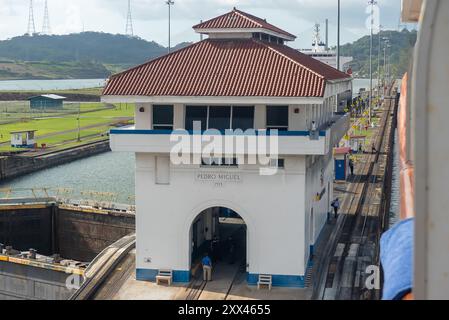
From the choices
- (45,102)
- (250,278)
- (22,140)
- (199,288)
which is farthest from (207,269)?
(45,102)

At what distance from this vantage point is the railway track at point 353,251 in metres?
20.1

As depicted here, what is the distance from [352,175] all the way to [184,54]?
2385 cm

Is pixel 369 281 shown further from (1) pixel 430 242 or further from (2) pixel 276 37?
(1) pixel 430 242

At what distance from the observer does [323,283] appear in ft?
68.6

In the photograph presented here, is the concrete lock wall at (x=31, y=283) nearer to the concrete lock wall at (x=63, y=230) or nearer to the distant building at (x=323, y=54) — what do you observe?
the concrete lock wall at (x=63, y=230)

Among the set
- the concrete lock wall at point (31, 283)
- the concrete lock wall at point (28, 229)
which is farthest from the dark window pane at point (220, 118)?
the concrete lock wall at point (28, 229)

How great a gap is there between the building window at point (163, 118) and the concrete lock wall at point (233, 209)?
1.08 m

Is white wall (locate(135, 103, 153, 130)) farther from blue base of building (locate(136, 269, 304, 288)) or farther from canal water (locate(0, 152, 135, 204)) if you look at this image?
canal water (locate(0, 152, 135, 204))

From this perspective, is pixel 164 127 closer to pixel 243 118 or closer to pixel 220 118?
pixel 220 118

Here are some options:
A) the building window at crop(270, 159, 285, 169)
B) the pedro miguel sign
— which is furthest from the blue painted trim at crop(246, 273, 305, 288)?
the building window at crop(270, 159, 285, 169)

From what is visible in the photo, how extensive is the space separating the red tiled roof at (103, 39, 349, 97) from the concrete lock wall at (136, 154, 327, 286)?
216 centimetres

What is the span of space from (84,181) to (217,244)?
31377 millimetres

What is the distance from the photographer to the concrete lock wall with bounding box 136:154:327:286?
67.8ft
